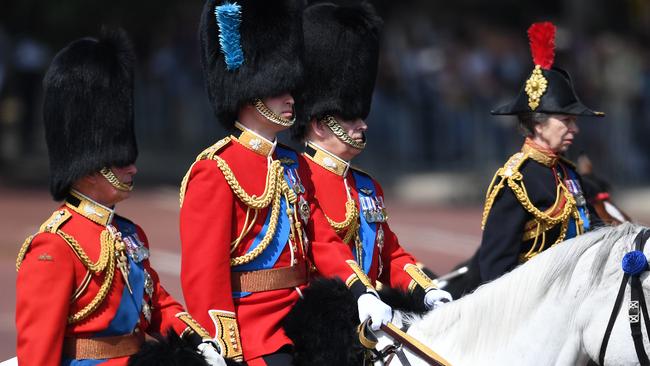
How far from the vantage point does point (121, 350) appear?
474 centimetres

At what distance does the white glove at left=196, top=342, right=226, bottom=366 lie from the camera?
15.3ft

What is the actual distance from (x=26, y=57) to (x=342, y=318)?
1517cm

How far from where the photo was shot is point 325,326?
5016mm

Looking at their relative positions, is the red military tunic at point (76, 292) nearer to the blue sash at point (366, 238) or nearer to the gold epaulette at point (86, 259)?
the gold epaulette at point (86, 259)

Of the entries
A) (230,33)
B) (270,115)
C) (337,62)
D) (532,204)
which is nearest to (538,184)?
(532,204)

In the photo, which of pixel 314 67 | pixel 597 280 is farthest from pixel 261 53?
pixel 597 280

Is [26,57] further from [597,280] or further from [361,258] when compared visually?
[597,280]

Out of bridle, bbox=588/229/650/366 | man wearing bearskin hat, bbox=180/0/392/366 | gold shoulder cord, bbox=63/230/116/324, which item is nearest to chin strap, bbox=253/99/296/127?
man wearing bearskin hat, bbox=180/0/392/366

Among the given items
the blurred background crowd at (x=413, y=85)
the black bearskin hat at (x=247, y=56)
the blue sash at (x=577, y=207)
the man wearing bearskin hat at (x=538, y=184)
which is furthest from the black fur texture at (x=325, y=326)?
the blurred background crowd at (x=413, y=85)

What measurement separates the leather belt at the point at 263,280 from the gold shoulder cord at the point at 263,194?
6 cm

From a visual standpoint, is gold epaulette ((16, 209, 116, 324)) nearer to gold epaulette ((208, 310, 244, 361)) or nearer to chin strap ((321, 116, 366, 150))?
gold epaulette ((208, 310, 244, 361))

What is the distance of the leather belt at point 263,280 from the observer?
202 inches

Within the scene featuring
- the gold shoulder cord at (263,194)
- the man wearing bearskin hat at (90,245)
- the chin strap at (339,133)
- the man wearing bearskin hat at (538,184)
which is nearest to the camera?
the man wearing bearskin hat at (90,245)

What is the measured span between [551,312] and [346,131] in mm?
1534
